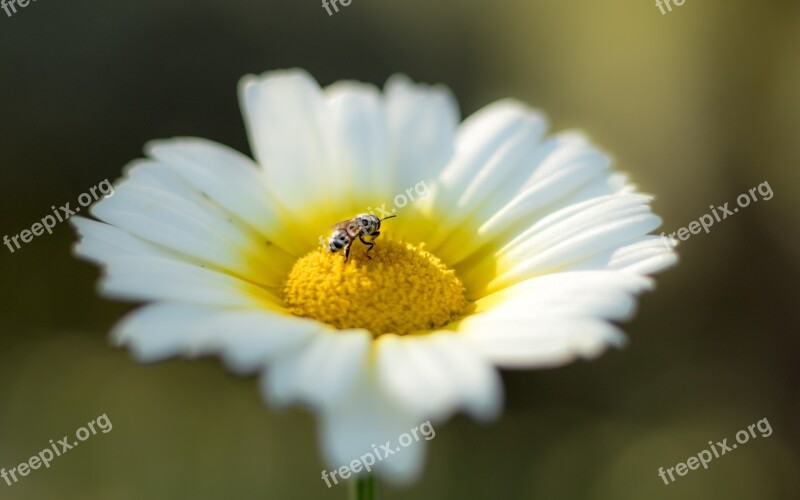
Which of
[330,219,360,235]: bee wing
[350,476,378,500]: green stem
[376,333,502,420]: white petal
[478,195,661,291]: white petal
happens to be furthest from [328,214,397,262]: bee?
[350,476,378,500]: green stem

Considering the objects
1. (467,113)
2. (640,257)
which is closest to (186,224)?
(640,257)

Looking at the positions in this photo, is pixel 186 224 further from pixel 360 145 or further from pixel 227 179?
pixel 360 145

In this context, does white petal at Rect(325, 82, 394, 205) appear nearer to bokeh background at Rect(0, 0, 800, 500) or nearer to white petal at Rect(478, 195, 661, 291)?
white petal at Rect(478, 195, 661, 291)

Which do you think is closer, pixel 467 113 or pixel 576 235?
pixel 576 235

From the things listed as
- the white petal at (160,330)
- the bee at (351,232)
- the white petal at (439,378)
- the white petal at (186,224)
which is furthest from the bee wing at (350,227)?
the white petal at (160,330)

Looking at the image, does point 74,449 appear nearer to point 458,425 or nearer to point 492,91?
point 458,425

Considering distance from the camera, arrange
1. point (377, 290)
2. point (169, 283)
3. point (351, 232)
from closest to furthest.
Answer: point (169, 283) < point (377, 290) < point (351, 232)

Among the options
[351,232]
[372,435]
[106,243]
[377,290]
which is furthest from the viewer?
[351,232]
